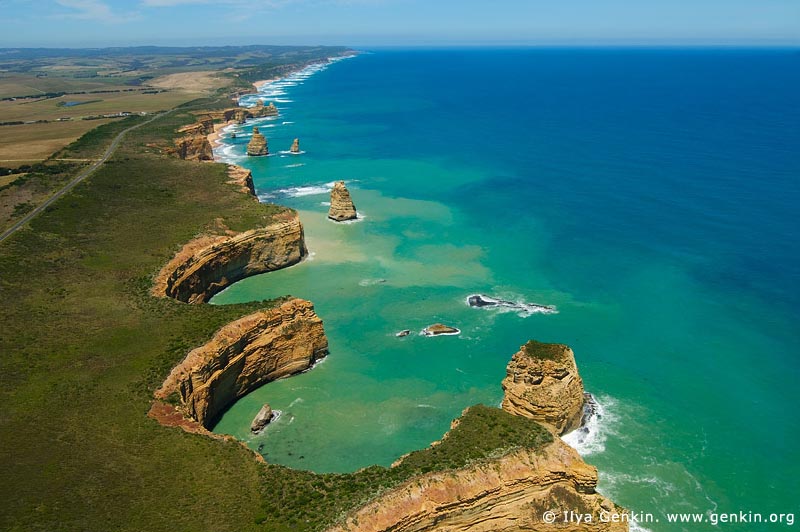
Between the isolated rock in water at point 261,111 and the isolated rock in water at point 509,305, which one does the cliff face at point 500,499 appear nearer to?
the isolated rock in water at point 509,305

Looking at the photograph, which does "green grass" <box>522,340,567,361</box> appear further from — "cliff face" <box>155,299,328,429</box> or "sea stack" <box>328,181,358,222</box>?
"sea stack" <box>328,181,358,222</box>

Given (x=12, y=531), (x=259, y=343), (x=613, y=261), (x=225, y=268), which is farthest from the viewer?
(x=613, y=261)

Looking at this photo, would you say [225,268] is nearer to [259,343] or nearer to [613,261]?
[259,343]

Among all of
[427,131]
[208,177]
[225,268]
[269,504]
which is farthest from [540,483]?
[427,131]

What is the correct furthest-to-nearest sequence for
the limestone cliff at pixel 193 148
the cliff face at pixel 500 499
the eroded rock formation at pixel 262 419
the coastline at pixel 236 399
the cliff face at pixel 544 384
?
the limestone cliff at pixel 193 148
the eroded rock formation at pixel 262 419
the cliff face at pixel 544 384
the coastline at pixel 236 399
the cliff face at pixel 500 499

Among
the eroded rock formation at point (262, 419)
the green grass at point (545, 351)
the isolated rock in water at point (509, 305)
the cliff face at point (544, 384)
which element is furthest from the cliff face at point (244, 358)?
the green grass at point (545, 351)
